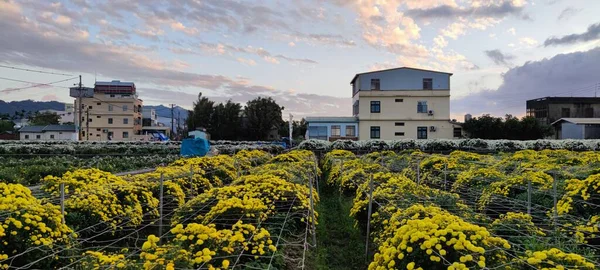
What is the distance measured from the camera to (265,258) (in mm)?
4176

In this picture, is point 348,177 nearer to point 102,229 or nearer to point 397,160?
point 102,229

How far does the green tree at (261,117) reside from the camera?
49.5 m

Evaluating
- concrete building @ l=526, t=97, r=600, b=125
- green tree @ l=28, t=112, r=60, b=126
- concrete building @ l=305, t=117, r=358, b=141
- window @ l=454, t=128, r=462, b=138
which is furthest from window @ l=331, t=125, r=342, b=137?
green tree @ l=28, t=112, r=60, b=126

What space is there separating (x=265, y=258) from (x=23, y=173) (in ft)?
38.4

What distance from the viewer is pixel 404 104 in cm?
3906

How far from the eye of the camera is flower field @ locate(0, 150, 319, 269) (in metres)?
3.58

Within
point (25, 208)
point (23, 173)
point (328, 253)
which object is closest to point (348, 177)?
point (328, 253)

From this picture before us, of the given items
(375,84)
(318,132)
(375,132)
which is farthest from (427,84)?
(318,132)

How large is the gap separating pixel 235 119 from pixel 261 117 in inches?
125

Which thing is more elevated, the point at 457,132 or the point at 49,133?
the point at 457,132

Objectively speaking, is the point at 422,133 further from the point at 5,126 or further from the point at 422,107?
the point at 5,126

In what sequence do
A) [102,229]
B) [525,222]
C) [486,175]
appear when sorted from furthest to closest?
[486,175], [102,229], [525,222]

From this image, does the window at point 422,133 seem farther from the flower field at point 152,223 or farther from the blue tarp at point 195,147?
the flower field at point 152,223

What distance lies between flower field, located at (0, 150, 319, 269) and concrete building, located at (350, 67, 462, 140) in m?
31.5
